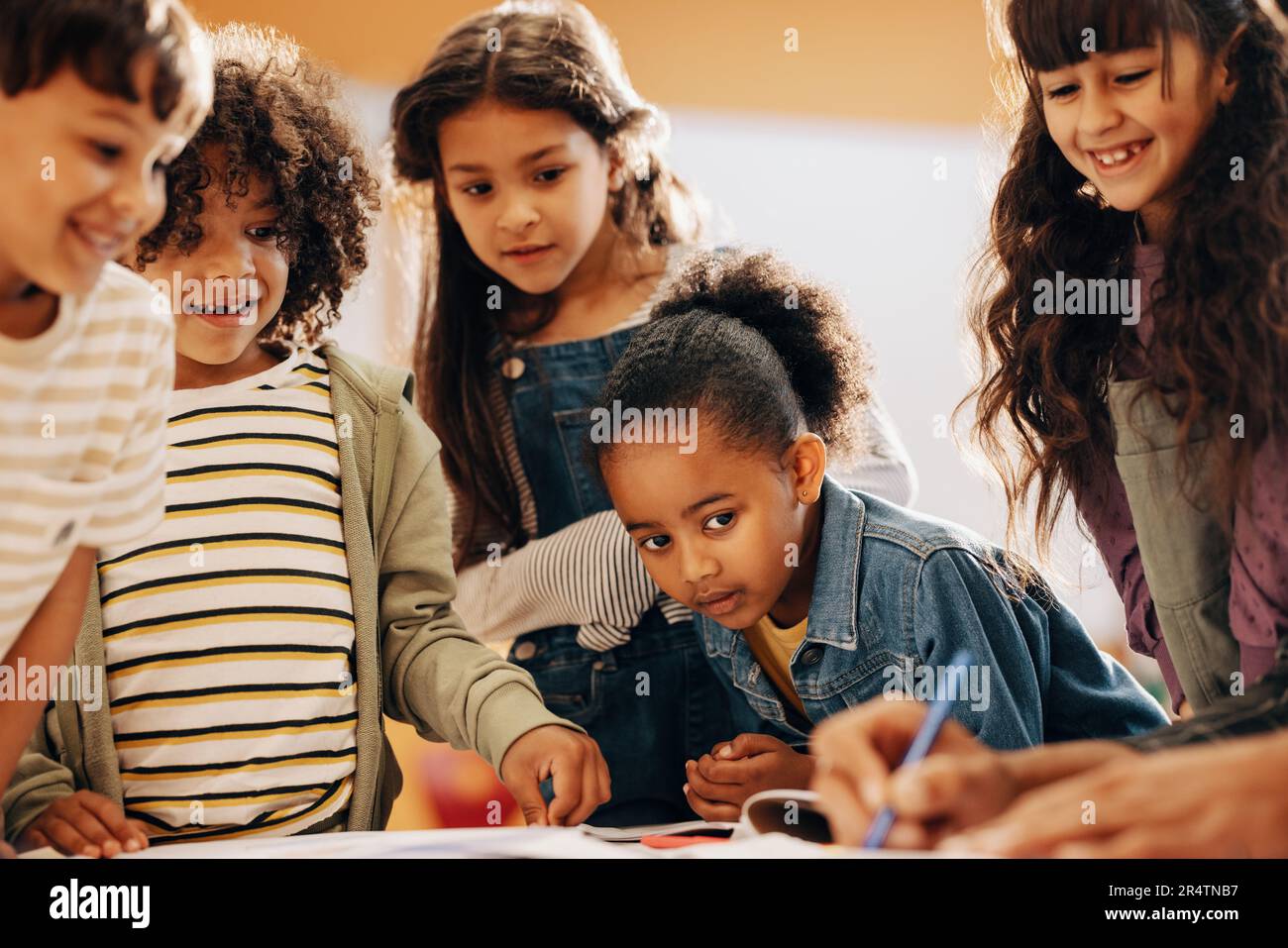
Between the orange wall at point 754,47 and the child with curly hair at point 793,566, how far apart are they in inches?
10.1

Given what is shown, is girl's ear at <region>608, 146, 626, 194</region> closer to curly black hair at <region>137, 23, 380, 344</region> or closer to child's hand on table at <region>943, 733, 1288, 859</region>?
curly black hair at <region>137, 23, 380, 344</region>

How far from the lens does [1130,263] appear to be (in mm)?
1071

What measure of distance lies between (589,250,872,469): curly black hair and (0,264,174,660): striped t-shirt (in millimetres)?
432

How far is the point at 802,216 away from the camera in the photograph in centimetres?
153

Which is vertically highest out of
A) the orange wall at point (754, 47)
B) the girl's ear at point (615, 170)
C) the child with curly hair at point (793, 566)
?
the orange wall at point (754, 47)

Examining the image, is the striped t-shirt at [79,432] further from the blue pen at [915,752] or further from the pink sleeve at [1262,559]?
the pink sleeve at [1262,559]

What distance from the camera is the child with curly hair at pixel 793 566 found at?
1.15m

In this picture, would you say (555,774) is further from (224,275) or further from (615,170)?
(615,170)

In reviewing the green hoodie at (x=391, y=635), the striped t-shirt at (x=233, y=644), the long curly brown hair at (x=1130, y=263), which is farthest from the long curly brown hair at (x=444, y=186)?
the long curly brown hair at (x=1130, y=263)

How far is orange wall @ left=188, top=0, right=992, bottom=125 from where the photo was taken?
1238 mm

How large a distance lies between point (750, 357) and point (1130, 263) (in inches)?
13.8

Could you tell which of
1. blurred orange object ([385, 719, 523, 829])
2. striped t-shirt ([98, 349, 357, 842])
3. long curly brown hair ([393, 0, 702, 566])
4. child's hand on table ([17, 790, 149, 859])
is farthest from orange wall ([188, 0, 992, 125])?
blurred orange object ([385, 719, 523, 829])
